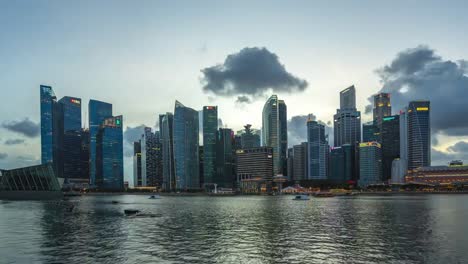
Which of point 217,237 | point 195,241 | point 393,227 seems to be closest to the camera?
point 195,241

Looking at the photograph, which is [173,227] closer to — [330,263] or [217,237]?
[217,237]

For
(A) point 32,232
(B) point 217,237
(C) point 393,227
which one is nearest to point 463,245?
(C) point 393,227

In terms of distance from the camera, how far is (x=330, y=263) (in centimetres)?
4616

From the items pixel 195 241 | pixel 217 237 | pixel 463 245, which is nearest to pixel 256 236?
pixel 217 237

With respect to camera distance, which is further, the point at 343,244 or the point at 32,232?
the point at 32,232

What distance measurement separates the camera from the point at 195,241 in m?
62.7

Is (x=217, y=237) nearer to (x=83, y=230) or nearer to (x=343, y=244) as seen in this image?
(x=343, y=244)

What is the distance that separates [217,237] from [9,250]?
103 ft

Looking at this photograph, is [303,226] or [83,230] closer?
[83,230]

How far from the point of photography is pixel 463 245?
58125mm

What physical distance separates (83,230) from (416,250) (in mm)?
59632

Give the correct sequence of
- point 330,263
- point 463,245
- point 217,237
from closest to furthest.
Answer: point 330,263
point 463,245
point 217,237

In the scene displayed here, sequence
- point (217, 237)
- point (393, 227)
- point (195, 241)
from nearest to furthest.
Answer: point (195, 241), point (217, 237), point (393, 227)

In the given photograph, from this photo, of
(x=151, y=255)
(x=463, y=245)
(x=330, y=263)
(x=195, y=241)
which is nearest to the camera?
(x=330, y=263)
